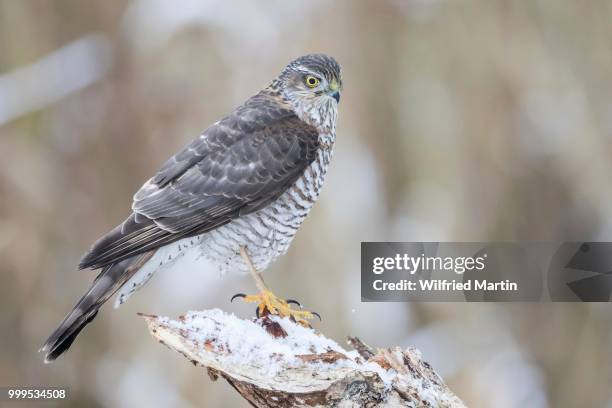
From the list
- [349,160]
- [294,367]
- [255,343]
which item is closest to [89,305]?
[255,343]

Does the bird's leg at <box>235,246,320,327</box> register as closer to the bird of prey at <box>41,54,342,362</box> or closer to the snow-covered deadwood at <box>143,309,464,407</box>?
the bird of prey at <box>41,54,342,362</box>

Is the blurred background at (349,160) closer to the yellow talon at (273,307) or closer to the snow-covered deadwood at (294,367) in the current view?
the yellow talon at (273,307)

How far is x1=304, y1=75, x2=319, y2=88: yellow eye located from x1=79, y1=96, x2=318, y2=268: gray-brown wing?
0.54ft

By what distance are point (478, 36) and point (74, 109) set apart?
329 centimetres

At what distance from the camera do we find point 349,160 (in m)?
5.73

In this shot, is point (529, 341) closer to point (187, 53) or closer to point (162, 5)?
point (187, 53)

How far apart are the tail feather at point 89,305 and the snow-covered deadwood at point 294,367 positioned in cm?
43

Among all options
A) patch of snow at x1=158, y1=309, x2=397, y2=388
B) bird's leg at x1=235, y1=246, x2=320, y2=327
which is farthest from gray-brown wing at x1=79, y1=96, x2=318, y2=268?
patch of snow at x1=158, y1=309, x2=397, y2=388

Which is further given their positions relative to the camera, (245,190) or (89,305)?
(245,190)

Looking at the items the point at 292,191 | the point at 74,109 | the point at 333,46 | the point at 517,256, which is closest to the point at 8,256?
the point at 74,109

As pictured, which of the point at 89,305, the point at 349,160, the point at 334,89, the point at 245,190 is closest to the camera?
the point at 89,305

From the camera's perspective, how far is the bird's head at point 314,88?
3.53 meters

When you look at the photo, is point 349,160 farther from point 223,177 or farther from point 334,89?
point 223,177

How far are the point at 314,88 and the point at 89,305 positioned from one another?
54.9 inches
